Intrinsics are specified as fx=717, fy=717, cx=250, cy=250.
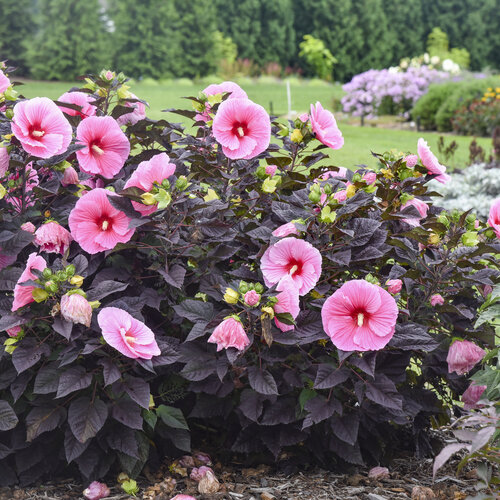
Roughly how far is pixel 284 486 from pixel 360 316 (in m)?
0.57

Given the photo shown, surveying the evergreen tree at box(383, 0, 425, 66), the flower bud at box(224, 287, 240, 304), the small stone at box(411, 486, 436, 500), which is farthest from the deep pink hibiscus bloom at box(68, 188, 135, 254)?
the evergreen tree at box(383, 0, 425, 66)

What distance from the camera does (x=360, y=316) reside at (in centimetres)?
183

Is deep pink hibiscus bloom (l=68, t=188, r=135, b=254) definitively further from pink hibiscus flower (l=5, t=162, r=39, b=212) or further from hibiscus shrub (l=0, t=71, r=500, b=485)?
pink hibiscus flower (l=5, t=162, r=39, b=212)

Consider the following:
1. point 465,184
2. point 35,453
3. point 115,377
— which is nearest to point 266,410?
point 115,377

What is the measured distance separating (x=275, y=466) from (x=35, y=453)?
707mm

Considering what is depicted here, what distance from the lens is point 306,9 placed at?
699 inches

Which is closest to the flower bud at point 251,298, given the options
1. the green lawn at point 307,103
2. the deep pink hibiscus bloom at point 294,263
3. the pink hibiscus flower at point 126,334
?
the deep pink hibiscus bloom at point 294,263

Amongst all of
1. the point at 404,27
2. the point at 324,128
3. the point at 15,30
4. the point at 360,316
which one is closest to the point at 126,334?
the point at 360,316

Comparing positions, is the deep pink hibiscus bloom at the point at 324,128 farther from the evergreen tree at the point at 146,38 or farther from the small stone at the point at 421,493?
the evergreen tree at the point at 146,38

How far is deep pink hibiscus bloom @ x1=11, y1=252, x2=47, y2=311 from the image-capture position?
1.84 metres

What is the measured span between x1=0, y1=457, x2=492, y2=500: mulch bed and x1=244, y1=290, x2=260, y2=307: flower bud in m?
→ 0.56

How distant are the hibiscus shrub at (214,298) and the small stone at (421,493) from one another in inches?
7.4

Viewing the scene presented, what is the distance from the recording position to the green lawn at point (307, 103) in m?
8.72

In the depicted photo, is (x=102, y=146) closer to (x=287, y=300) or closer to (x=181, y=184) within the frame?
(x=181, y=184)
